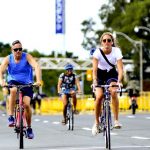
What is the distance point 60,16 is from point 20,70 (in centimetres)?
8065

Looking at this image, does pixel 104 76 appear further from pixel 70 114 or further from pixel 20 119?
pixel 70 114

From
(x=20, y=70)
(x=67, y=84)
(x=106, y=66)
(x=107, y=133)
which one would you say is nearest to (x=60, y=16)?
(x=67, y=84)

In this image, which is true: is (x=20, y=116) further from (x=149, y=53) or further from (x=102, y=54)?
(x=149, y=53)

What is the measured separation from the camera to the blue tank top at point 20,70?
43.1 ft

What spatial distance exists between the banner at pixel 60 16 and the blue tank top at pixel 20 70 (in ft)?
262

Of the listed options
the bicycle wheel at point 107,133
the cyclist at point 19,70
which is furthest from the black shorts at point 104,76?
the cyclist at point 19,70

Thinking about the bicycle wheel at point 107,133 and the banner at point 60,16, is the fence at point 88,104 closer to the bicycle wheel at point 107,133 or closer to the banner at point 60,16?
the bicycle wheel at point 107,133

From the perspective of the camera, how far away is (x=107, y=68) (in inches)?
507

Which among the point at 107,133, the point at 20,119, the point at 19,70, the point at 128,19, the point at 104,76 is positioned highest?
the point at 128,19

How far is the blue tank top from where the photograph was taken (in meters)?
13.1

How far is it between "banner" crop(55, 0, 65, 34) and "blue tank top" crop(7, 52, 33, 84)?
79809 mm

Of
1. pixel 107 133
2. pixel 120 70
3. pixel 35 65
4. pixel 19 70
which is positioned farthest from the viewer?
pixel 19 70

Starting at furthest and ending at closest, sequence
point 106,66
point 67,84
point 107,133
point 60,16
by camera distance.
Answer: point 60,16
point 67,84
point 106,66
point 107,133

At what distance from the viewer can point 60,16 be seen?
307 feet
